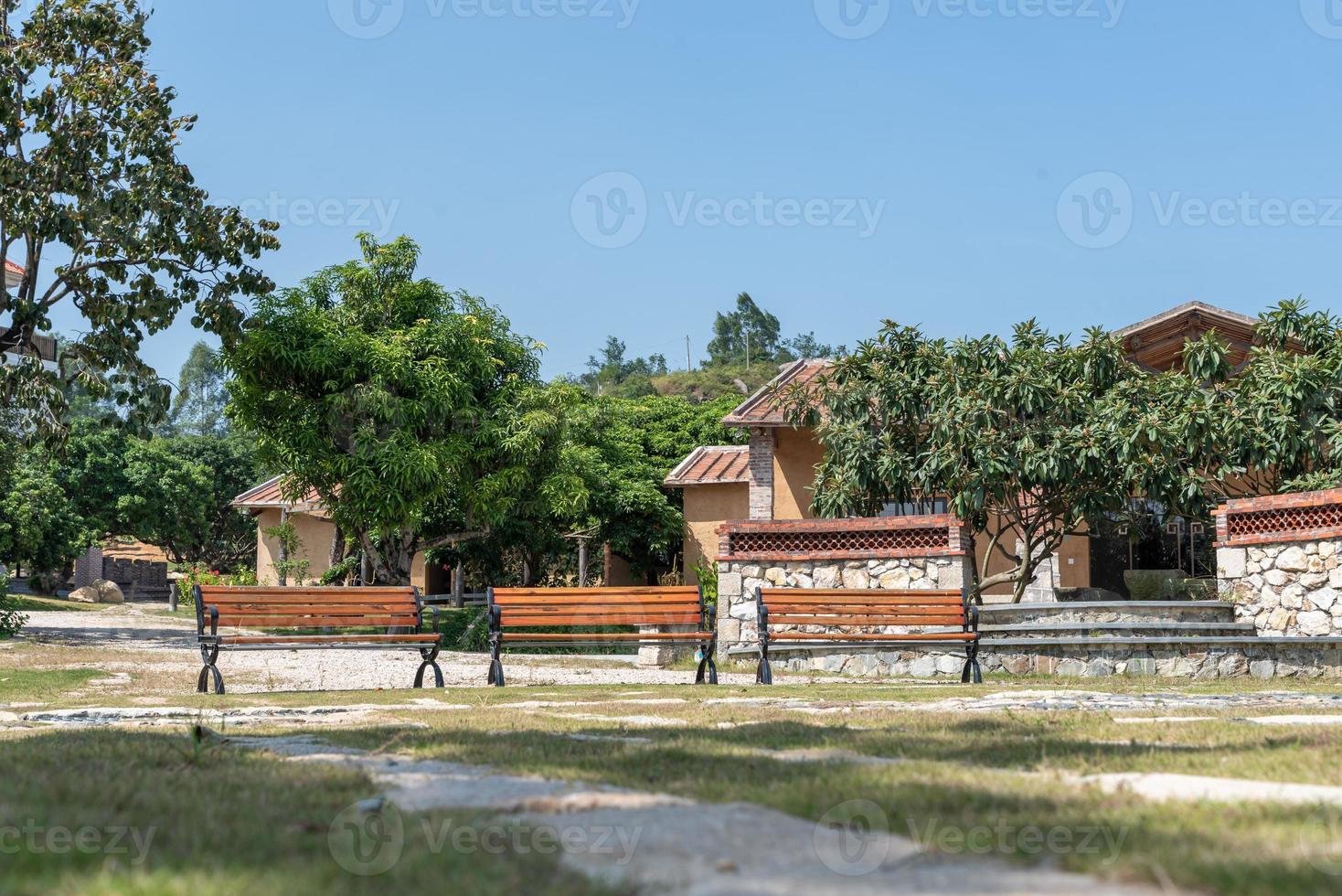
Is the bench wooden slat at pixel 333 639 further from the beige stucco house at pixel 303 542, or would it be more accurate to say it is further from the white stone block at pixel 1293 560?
the beige stucco house at pixel 303 542

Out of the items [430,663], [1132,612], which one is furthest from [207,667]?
[1132,612]

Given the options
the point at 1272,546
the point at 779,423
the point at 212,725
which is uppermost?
the point at 779,423

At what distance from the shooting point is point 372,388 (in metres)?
20.8

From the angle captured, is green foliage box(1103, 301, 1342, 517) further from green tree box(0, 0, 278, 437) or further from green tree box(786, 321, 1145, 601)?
green tree box(0, 0, 278, 437)

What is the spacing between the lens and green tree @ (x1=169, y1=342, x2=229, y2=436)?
101 m

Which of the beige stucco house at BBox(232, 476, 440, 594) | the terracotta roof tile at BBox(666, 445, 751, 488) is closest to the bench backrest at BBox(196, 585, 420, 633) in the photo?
the terracotta roof tile at BBox(666, 445, 751, 488)

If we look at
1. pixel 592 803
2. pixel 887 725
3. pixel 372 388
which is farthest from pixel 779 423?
pixel 592 803

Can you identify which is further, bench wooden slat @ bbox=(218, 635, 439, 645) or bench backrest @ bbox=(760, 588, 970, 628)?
bench backrest @ bbox=(760, 588, 970, 628)

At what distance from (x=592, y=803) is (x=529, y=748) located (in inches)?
64.3

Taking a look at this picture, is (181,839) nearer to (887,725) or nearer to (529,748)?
(529,748)

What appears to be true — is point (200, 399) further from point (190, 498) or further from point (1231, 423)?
point (1231, 423)

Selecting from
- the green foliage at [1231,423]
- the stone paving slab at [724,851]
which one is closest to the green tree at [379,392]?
the green foliage at [1231,423]

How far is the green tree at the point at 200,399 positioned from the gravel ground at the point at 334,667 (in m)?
84.4

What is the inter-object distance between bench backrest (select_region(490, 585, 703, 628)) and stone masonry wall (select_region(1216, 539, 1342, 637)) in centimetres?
577
